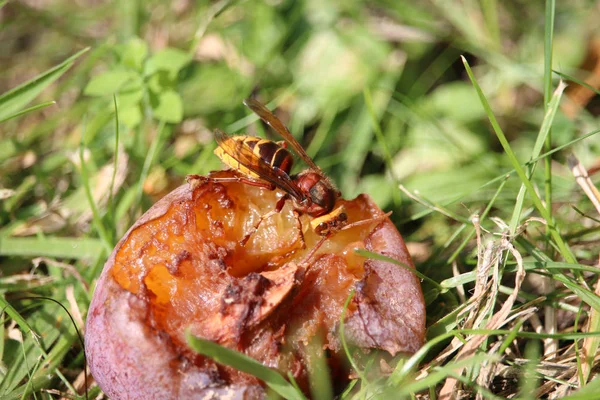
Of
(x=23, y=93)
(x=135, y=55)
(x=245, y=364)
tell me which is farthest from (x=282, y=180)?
(x=23, y=93)

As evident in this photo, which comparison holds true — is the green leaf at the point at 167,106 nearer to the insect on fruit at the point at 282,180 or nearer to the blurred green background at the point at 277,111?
the blurred green background at the point at 277,111

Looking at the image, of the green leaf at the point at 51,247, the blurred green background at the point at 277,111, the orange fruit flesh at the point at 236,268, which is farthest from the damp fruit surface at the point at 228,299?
the green leaf at the point at 51,247

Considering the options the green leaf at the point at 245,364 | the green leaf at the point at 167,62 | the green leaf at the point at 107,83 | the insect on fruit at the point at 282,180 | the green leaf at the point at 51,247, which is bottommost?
the green leaf at the point at 51,247

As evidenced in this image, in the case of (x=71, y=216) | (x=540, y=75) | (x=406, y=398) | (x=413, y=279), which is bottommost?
(x=406, y=398)

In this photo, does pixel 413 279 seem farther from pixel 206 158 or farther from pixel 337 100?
pixel 337 100

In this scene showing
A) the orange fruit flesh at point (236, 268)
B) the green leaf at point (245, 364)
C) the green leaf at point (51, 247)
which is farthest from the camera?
the green leaf at point (51, 247)

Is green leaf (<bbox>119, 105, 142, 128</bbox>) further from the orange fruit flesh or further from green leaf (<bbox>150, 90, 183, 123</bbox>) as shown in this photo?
the orange fruit flesh

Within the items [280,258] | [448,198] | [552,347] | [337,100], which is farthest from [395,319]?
[337,100]
